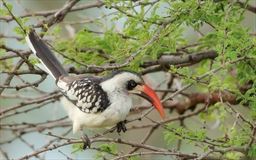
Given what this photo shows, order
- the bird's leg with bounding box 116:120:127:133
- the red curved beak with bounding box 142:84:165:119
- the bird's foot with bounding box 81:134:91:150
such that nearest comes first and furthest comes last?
the bird's foot with bounding box 81:134:91:150
the red curved beak with bounding box 142:84:165:119
the bird's leg with bounding box 116:120:127:133

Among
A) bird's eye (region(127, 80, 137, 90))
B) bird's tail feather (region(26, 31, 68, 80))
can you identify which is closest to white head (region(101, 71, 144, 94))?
bird's eye (region(127, 80, 137, 90))

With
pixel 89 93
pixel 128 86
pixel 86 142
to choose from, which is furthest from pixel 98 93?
pixel 86 142

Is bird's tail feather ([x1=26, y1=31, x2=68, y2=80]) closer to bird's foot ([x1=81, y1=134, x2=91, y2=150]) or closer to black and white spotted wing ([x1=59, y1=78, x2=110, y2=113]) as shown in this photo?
black and white spotted wing ([x1=59, y1=78, x2=110, y2=113])

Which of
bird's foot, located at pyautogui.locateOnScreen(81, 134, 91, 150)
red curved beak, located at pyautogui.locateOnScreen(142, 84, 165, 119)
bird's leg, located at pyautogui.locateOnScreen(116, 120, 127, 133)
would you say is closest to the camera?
bird's foot, located at pyautogui.locateOnScreen(81, 134, 91, 150)

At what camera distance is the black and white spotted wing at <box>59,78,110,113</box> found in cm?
354

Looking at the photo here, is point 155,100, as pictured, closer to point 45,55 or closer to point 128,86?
point 128,86

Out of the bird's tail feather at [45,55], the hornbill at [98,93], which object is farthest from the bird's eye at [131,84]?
the bird's tail feather at [45,55]

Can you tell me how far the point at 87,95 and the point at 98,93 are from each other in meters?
0.05

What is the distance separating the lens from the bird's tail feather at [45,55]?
3586 millimetres

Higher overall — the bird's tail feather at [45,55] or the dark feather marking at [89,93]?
the bird's tail feather at [45,55]

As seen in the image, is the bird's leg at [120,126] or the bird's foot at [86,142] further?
the bird's leg at [120,126]

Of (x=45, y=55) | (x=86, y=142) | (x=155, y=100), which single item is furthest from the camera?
(x=45, y=55)

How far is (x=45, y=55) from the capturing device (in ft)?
12.1

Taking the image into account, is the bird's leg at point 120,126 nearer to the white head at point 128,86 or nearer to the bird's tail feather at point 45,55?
the white head at point 128,86
